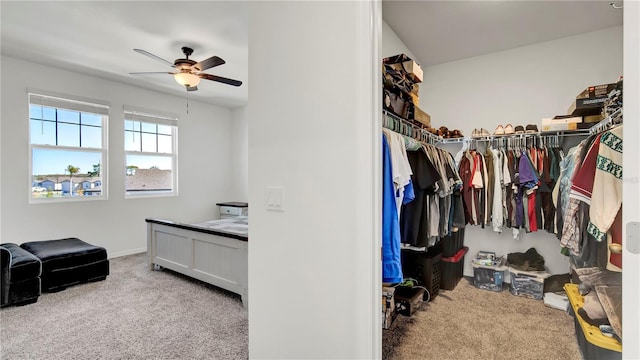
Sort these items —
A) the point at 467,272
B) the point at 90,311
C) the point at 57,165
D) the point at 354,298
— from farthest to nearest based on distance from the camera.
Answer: the point at 57,165, the point at 467,272, the point at 90,311, the point at 354,298

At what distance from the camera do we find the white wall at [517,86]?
304 centimetres

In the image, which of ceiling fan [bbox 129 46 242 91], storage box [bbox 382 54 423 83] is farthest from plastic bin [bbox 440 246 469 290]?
ceiling fan [bbox 129 46 242 91]

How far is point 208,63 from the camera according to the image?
10.0 feet

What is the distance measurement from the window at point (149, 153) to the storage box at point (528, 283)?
5140 mm

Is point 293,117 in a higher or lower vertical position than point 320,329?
higher

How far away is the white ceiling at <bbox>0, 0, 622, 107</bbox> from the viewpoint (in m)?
2.58

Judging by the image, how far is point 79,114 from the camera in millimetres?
4309

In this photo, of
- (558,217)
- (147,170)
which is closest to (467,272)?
(558,217)

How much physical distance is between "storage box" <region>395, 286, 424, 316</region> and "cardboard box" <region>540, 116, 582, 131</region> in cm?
198

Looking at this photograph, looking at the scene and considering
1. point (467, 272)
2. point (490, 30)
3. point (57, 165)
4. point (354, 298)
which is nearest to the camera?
point (354, 298)

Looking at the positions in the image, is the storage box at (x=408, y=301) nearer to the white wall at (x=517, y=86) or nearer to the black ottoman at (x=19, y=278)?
the white wall at (x=517, y=86)

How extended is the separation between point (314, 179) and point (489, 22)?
8.51 feet
